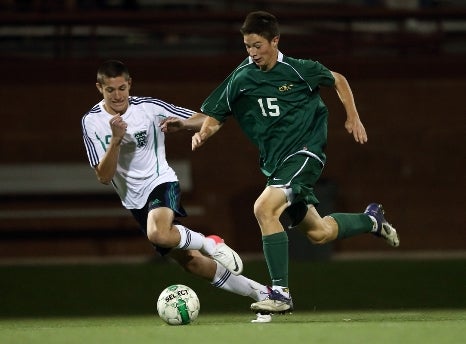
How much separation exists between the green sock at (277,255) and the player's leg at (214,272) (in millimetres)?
751

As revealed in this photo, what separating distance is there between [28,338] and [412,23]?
9816 millimetres

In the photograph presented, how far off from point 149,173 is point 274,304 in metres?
1.62

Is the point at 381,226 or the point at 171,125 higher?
the point at 171,125

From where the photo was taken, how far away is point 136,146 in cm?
820

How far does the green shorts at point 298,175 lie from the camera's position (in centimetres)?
739

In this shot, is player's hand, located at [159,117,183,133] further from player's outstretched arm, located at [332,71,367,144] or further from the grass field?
the grass field

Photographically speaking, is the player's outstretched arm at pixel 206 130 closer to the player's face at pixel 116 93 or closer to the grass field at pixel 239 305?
the player's face at pixel 116 93

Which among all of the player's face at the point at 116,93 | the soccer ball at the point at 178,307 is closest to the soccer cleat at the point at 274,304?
the soccer ball at the point at 178,307

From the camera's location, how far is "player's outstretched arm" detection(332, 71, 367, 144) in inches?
288

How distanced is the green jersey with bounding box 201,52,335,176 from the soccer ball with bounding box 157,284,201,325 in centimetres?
101

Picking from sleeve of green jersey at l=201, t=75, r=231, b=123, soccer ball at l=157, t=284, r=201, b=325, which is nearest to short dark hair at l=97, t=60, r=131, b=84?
sleeve of green jersey at l=201, t=75, r=231, b=123

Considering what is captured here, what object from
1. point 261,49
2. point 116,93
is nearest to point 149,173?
point 116,93

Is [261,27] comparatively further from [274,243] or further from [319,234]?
[319,234]

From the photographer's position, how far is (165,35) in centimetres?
1497
